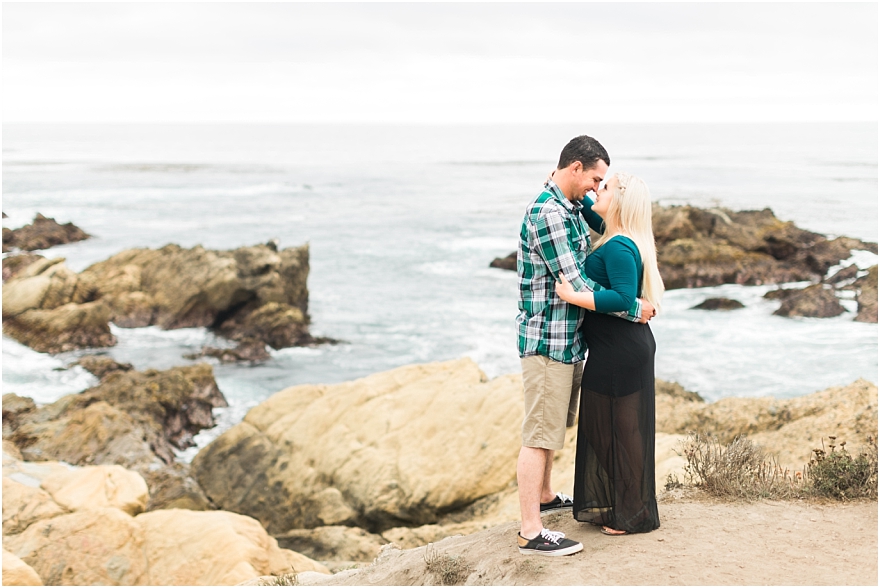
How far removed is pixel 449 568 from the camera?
5.29 m

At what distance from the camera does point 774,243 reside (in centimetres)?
3331

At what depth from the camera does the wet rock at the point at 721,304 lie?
27.8 meters

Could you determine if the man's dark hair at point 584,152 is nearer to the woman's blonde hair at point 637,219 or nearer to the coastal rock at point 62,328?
the woman's blonde hair at point 637,219

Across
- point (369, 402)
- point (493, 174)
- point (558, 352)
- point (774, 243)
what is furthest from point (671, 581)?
Answer: point (493, 174)

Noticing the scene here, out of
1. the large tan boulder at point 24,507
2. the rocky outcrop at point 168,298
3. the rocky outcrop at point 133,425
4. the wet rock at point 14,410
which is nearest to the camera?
the large tan boulder at point 24,507

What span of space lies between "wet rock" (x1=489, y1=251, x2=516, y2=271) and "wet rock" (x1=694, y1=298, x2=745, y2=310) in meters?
10.8

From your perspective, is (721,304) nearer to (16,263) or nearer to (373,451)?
(373,451)

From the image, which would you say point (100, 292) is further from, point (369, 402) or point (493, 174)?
point (493, 174)

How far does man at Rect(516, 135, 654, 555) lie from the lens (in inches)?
195

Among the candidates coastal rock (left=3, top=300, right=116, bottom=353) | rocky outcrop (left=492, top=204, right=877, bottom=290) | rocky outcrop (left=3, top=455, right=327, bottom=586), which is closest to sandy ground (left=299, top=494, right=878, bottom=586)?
rocky outcrop (left=3, top=455, right=327, bottom=586)

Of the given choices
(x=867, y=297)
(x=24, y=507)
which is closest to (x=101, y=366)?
(x=24, y=507)

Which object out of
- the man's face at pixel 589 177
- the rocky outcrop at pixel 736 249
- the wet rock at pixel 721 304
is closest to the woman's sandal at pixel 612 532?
the man's face at pixel 589 177

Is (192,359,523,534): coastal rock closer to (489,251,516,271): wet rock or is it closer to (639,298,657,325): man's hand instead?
(639,298,657,325): man's hand

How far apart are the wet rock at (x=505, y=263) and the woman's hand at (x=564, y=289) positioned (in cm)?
3191
